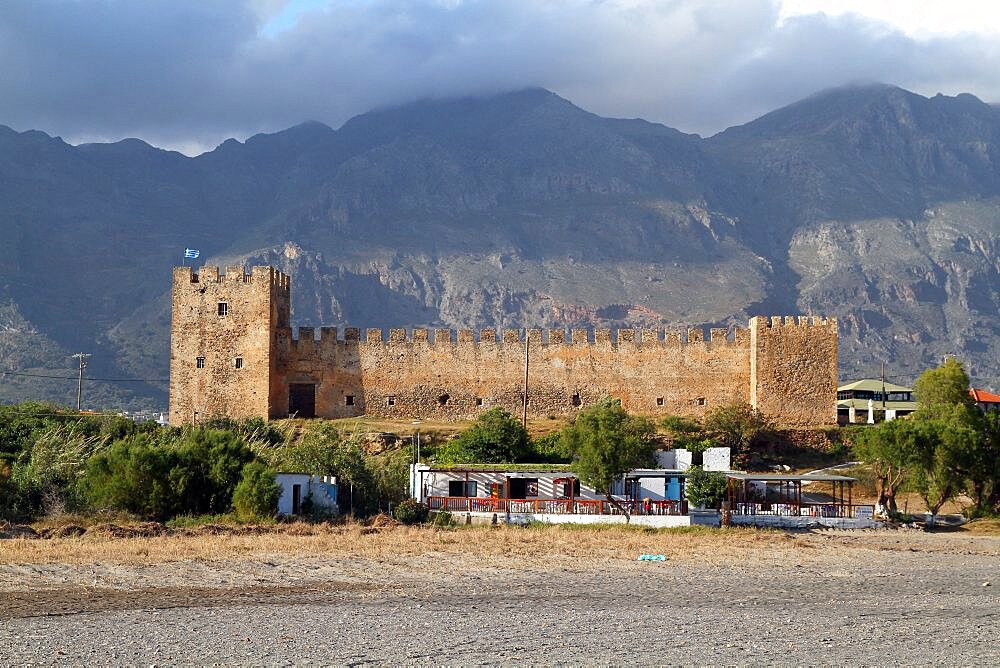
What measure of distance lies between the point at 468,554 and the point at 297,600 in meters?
5.61

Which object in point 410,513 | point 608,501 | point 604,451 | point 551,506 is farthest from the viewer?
point 608,501

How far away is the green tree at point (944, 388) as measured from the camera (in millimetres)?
41375

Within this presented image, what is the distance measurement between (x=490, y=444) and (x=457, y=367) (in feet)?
18.7

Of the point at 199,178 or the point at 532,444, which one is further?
the point at 199,178

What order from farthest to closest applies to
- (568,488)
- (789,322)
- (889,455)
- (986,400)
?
(986,400) < (789,322) < (889,455) < (568,488)

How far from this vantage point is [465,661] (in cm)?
1310

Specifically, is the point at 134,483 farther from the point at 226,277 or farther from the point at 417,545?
the point at 226,277

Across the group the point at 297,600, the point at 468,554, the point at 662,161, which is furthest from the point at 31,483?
the point at 662,161

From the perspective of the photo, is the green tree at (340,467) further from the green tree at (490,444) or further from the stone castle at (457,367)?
the stone castle at (457,367)

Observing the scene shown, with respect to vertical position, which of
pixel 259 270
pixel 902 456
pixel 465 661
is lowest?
pixel 465 661

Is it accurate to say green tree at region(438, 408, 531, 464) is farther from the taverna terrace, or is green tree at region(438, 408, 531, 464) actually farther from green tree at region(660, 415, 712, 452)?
green tree at region(660, 415, 712, 452)

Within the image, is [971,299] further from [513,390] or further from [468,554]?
[468,554]

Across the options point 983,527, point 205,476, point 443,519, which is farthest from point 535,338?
point 983,527

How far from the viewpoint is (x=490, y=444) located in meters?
34.9
